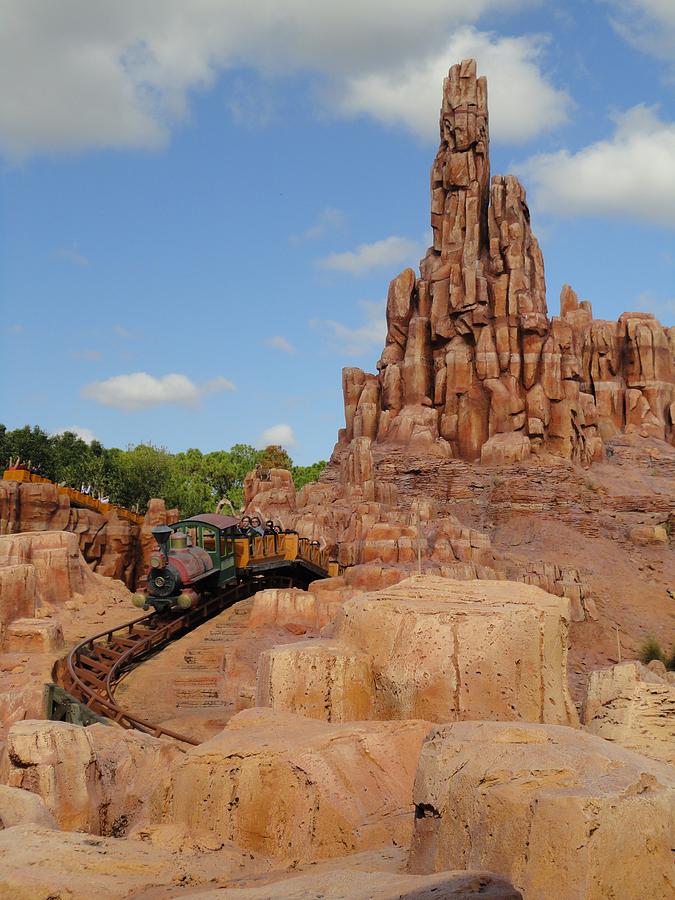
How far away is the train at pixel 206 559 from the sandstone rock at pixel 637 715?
13.6 meters

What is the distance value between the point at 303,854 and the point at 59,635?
43.3 feet

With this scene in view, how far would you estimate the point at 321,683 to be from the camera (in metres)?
9.04

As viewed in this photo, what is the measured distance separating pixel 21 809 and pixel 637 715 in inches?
238

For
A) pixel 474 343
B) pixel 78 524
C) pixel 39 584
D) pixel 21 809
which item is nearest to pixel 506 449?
pixel 474 343

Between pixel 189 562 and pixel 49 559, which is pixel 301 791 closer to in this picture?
pixel 189 562

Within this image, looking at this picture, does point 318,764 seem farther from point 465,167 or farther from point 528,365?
point 465,167

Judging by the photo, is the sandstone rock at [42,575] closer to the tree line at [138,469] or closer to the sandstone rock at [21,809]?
the sandstone rock at [21,809]

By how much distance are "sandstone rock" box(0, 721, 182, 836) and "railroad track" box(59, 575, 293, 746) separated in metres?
2.92

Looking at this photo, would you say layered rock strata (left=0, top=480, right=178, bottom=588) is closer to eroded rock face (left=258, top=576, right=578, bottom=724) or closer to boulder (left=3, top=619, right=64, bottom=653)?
boulder (left=3, top=619, right=64, bottom=653)

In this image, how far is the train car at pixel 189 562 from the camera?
70.7 feet

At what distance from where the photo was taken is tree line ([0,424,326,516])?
54.5 meters

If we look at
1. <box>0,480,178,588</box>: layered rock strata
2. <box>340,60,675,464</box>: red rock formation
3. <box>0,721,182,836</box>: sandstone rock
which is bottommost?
<box>0,721,182,836</box>: sandstone rock

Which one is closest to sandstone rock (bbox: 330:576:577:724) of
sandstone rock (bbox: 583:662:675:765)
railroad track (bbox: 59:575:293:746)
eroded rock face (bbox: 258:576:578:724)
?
eroded rock face (bbox: 258:576:578:724)

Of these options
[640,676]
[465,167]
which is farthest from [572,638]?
[465,167]
